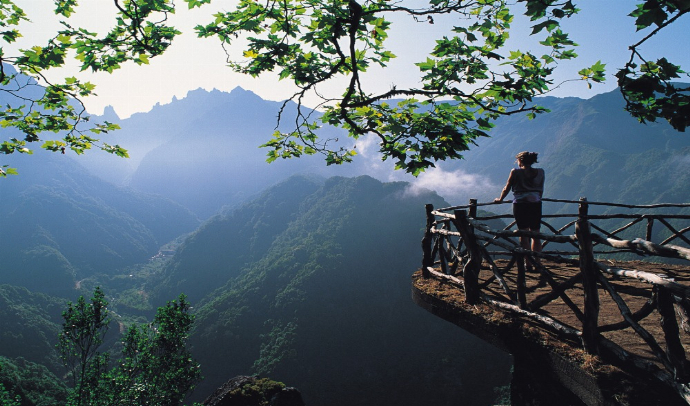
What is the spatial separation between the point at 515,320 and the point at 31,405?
6130 cm

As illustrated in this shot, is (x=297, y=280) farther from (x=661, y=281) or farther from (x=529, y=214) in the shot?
(x=661, y=281)

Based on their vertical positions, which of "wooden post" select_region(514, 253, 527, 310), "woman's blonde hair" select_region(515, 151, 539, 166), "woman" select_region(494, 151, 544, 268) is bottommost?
"wooden post" select_region(514, 253, 527, 310)

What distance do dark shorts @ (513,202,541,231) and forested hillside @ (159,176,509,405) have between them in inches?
2921

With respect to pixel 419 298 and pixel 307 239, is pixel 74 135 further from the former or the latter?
pixel 307 239

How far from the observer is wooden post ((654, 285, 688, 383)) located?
2.77m

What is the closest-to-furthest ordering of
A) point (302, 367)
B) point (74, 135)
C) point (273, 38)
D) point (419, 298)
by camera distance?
point (273, 38), point (74, 135), point (419, 298), point (302, 367)

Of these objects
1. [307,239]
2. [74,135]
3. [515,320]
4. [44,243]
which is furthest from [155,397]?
[44,243]

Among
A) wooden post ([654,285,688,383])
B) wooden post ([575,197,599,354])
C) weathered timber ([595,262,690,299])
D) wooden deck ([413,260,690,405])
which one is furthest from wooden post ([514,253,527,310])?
wooden post ([654,285,688,383])

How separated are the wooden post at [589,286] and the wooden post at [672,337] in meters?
0.60

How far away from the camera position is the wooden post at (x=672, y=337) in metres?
2.77

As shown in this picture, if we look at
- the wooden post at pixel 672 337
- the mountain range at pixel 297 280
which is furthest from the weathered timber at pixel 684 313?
the mountain range at pixel 297 280

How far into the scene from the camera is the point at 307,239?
5241 inches

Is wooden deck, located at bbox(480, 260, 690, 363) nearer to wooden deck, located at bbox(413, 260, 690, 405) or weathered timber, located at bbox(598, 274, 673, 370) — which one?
wooden deck, located at bbox(413, 260, 690, 405)

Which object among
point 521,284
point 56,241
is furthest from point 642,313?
point 56,241
